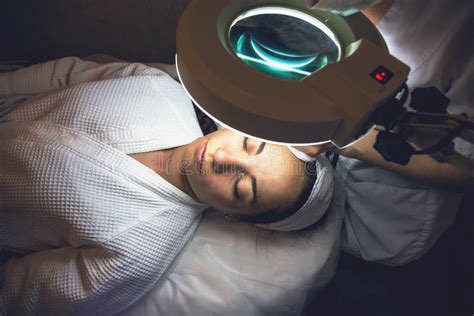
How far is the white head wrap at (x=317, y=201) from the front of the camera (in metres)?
1.04

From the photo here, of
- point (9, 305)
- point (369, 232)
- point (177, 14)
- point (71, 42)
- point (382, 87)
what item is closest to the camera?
point (382, 87)

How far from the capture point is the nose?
1005mm

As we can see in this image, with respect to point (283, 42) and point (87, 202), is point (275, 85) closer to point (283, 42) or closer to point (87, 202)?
point (283, 42)

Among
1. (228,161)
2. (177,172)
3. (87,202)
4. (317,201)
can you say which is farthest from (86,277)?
(317,201)

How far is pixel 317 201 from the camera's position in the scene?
105cm

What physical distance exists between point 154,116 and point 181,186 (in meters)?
0.23

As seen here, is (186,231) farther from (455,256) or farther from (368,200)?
(455,256)

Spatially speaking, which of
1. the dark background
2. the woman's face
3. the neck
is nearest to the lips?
the woman's face

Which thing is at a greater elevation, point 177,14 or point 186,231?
point 177,14

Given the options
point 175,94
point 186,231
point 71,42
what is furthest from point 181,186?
point 71,42

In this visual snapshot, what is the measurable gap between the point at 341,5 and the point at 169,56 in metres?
0.95

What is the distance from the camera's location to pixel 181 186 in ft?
3.80

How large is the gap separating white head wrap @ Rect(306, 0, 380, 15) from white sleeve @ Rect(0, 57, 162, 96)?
2.63 feet

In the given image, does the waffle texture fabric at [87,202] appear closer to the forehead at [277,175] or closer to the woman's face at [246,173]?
the woman's face at [246,173]
